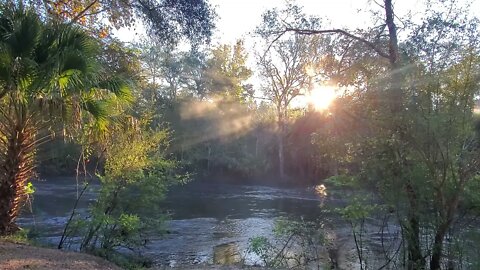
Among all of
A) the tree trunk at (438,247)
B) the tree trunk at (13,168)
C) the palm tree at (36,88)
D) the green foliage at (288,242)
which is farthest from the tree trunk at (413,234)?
the tree trunk at (13,168)

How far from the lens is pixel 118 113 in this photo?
32.9 feet

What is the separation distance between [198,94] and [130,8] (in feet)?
132

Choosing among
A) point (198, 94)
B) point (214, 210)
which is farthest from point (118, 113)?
point (198, 94)

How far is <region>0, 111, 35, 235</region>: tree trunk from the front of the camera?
344 inches

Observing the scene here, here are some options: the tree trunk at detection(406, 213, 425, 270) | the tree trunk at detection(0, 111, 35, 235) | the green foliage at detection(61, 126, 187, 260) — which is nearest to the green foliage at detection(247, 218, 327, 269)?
the tree trunk at detection(406, 213, 425, 270)

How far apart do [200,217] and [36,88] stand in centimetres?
1302

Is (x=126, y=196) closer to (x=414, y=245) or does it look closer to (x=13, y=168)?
(x=13, y=168)

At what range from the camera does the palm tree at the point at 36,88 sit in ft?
22.6

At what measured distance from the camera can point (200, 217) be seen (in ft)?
61.9

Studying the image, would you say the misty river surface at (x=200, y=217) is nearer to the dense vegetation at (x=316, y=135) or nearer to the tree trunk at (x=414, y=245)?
the dense vegetation at (x=316, y=135)

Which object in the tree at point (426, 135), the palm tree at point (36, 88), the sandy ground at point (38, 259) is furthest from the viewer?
the tree at point (426, 135)

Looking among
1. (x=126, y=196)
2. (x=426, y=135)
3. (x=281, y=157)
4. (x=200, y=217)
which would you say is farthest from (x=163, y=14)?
(x=281, y=157)

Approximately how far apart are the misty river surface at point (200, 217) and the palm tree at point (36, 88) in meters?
3.74

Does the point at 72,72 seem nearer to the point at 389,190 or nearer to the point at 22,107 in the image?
the point at 22,107
